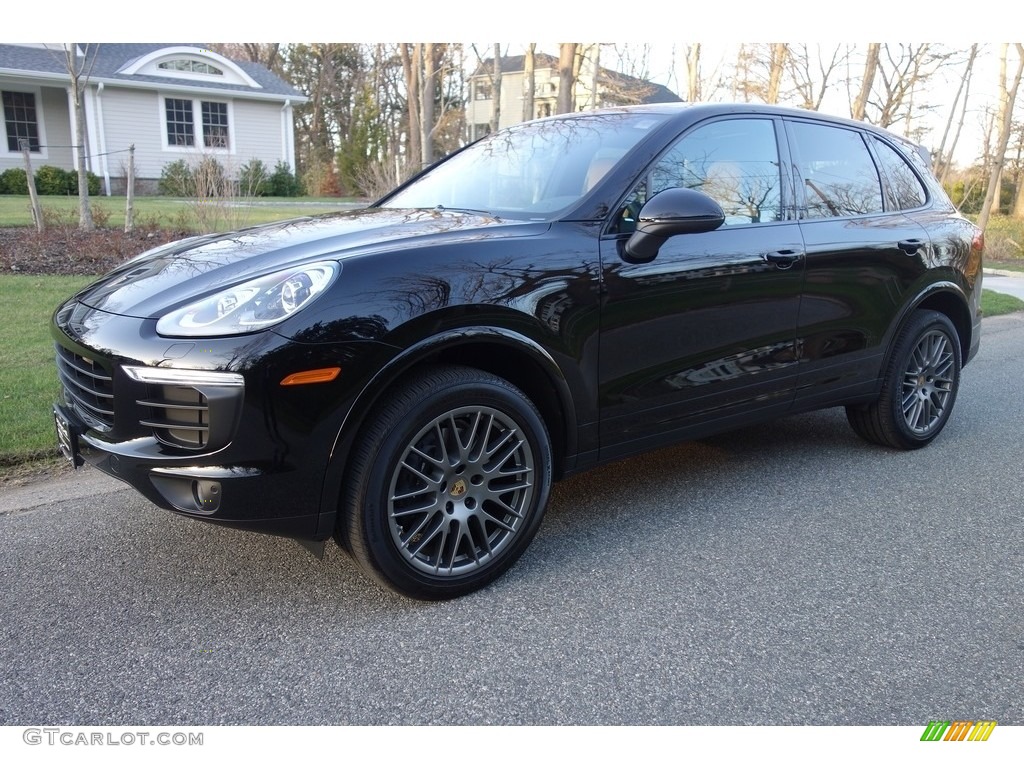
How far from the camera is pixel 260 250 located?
10.2ft

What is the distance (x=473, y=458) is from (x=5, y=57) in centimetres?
2578

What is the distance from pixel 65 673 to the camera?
251 centimetres

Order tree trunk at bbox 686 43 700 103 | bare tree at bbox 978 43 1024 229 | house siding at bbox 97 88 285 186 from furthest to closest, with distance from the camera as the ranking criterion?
house siding at bbox 97 88 285 186 → tree trunk at bbox 686 43 700 103 → bare tree at bbox 978 43 1024 229

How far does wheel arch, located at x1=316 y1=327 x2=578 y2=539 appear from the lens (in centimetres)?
271

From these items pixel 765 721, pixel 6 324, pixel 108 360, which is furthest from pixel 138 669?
pixel 6 324

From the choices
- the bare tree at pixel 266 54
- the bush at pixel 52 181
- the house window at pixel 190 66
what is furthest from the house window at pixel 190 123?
the bare tree at pixel 266 54

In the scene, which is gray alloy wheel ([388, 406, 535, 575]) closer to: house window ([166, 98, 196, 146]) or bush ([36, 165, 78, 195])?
bush ([36, 165, 78, 195])

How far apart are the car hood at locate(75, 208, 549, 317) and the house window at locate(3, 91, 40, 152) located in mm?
24331

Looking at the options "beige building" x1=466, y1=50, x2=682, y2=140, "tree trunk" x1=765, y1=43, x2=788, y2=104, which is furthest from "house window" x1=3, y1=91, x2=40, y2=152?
"tree trunk" x1=765, y1=43, x2=788, y2=104

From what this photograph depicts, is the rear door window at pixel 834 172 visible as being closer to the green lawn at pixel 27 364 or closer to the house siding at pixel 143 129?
the green lawn at pixel 27 364

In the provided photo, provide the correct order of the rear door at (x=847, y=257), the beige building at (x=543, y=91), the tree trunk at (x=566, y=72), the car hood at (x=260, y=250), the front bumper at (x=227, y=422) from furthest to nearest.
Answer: the beige building at (x=543, y=91) < the tree trunk at (x=566, y=72) < the rear door at (x=847, y=257) < the car hood at (x=260, y=250) < the front bumper at (x=227, y=422)

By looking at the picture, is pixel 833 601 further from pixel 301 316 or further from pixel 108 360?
pixel 108 360
